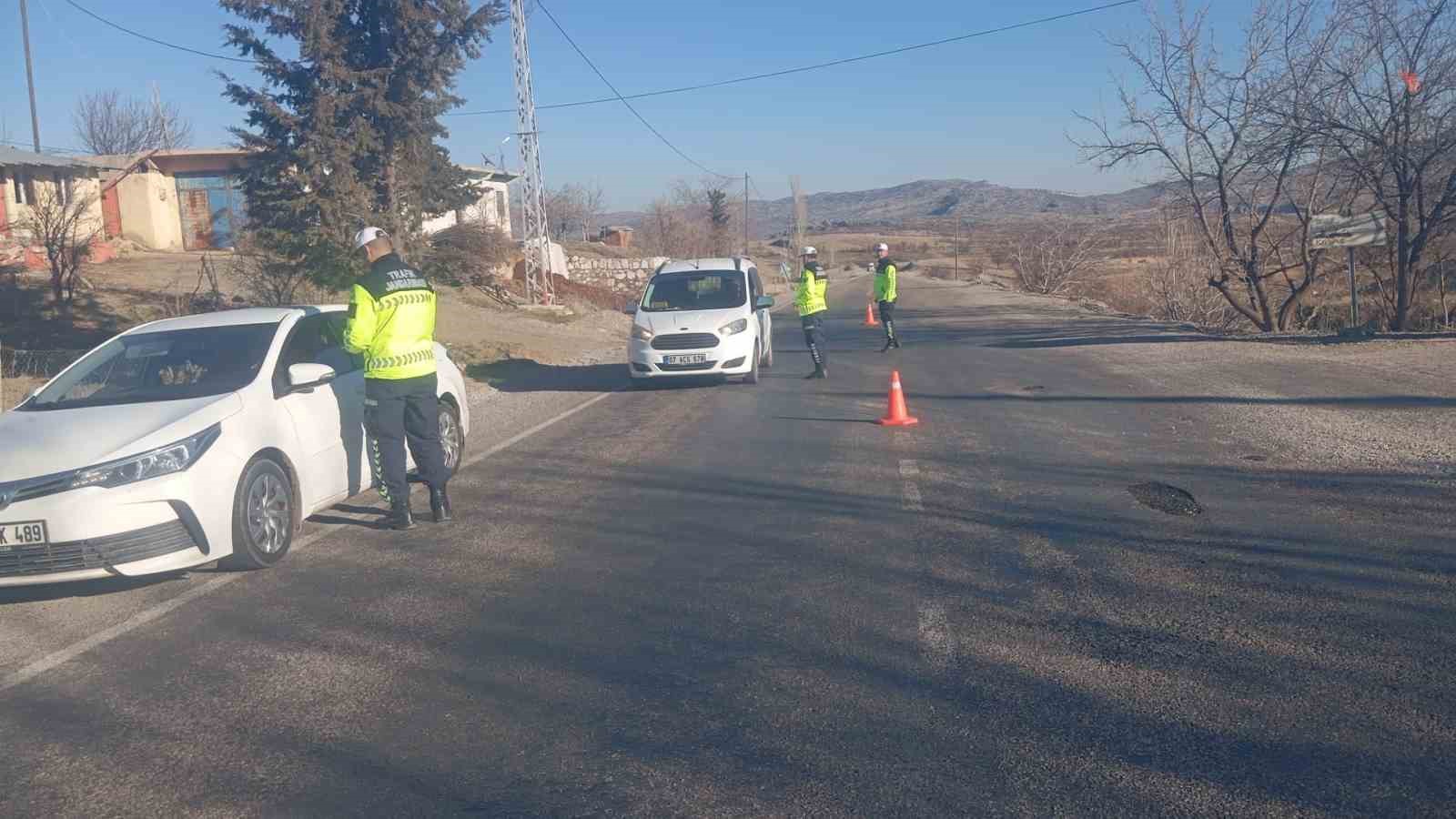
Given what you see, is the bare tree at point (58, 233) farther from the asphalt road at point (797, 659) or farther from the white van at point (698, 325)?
the asphalt road at point (797, 659)

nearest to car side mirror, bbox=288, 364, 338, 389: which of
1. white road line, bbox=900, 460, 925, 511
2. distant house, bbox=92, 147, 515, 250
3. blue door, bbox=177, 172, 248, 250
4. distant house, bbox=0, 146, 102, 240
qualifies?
white road line, bbox=900, 460, 925, 511

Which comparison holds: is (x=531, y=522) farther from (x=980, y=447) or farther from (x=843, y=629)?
(x=980, y=447)

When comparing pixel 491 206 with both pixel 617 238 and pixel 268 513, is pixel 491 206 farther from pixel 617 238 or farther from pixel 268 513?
pixel 268 513

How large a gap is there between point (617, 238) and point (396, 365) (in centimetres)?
7473

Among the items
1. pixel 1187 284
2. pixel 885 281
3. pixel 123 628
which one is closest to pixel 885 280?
pixel 885 281

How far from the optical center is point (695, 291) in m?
16.3

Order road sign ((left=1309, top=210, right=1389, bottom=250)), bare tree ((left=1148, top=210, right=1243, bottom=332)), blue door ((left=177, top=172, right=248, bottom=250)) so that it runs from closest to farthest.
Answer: road sign ((left=1309, top=210, right=1389, bottom=250)), bare tree ((left=1148, top=210, right=1243, bottom=332)), blue door ((left=177, top=172, right=248, bottom=250))

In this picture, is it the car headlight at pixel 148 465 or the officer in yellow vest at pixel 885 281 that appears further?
the officer in yellow vest at pixel 885 281

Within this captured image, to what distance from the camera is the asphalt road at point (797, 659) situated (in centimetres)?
396

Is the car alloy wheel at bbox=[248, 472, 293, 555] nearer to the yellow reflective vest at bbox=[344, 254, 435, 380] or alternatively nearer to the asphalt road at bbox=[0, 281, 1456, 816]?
the asphalt road at bbox=[0, 281, 1456, 816]

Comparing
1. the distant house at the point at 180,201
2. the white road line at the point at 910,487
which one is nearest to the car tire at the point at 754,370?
the white road line at the point at 910,487

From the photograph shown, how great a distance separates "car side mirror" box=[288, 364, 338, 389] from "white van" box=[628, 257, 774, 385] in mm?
7726

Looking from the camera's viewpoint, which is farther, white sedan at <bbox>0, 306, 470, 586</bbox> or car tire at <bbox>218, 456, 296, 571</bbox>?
car tire at <bbox>218, 456, 296, 571</bbox>

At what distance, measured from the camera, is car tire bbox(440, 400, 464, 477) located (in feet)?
30.9
